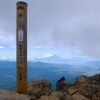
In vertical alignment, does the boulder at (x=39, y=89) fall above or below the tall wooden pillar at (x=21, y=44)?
below

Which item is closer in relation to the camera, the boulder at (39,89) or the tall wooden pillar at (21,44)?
the tall wooden pillar at (21,44)

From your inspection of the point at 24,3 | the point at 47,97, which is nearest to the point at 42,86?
the point at 47,97

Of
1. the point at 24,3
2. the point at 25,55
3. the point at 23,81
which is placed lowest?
the point at 23,81

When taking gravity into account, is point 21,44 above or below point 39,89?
above

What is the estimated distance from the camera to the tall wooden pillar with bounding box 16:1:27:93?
49.2ft

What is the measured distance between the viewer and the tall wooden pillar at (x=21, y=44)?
1499 cm

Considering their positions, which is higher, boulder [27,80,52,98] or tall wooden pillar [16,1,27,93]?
tall wooden pillar [16,1,27,93]

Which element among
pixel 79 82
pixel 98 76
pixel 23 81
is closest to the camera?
pixel 23 81

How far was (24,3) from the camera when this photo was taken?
1495 cm

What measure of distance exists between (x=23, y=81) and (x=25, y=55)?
4.57ft

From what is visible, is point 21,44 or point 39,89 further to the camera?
point 39,89

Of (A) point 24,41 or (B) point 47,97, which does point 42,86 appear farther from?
(A) point 24,41

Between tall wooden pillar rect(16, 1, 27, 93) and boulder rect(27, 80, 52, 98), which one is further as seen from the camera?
boulder rect(27, 80, 52, 98)

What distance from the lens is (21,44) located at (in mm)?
15086
